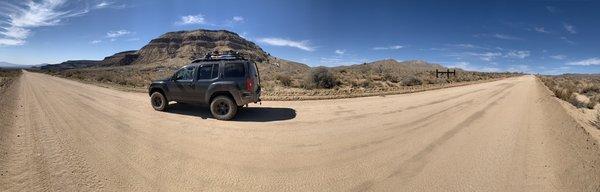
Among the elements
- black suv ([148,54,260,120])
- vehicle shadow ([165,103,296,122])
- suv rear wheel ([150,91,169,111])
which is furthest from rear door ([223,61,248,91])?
suv rear wheel ([150,91,169,111])

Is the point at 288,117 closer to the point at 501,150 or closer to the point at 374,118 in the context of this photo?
the point at 374,118

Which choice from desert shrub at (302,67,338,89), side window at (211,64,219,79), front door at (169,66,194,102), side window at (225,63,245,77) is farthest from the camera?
desert shrub at (302,67,338,89)

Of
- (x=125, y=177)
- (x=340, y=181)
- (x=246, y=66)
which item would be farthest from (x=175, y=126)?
(x=340, y=181)

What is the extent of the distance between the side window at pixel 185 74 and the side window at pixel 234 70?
1231 mm

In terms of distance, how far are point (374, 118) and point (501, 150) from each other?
3759mm

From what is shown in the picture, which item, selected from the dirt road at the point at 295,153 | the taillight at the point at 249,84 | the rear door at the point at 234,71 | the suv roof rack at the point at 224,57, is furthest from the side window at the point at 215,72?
the dirt road at the point at 295,153

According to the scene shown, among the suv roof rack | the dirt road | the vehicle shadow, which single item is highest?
the suv roof rack

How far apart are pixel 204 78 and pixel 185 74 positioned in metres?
0.81

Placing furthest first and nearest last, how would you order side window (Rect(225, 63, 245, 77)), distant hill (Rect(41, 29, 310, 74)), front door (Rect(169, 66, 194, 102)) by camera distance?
distant hill (Rect(41, 29, 310, 74)), front door (Rect(169, 66, 194, 102)), side window (Rect(225, 63, 245, 77))

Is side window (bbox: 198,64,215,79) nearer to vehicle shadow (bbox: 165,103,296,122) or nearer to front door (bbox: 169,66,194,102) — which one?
front door (bbox: 169,66,194,102)

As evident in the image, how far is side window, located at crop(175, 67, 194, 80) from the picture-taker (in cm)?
1042

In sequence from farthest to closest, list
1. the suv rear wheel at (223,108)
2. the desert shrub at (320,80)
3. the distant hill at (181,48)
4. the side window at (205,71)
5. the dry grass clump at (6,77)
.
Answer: the distant hill at (181,48) < the dry grass clump at (6,77) < the desert shrub at (320,80) < the side window at (205,71) < the suv rear wheel at (223,108)

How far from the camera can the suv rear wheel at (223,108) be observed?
31.7 ft

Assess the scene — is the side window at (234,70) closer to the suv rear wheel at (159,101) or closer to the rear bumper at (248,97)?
the rear bumper at (248,97)
